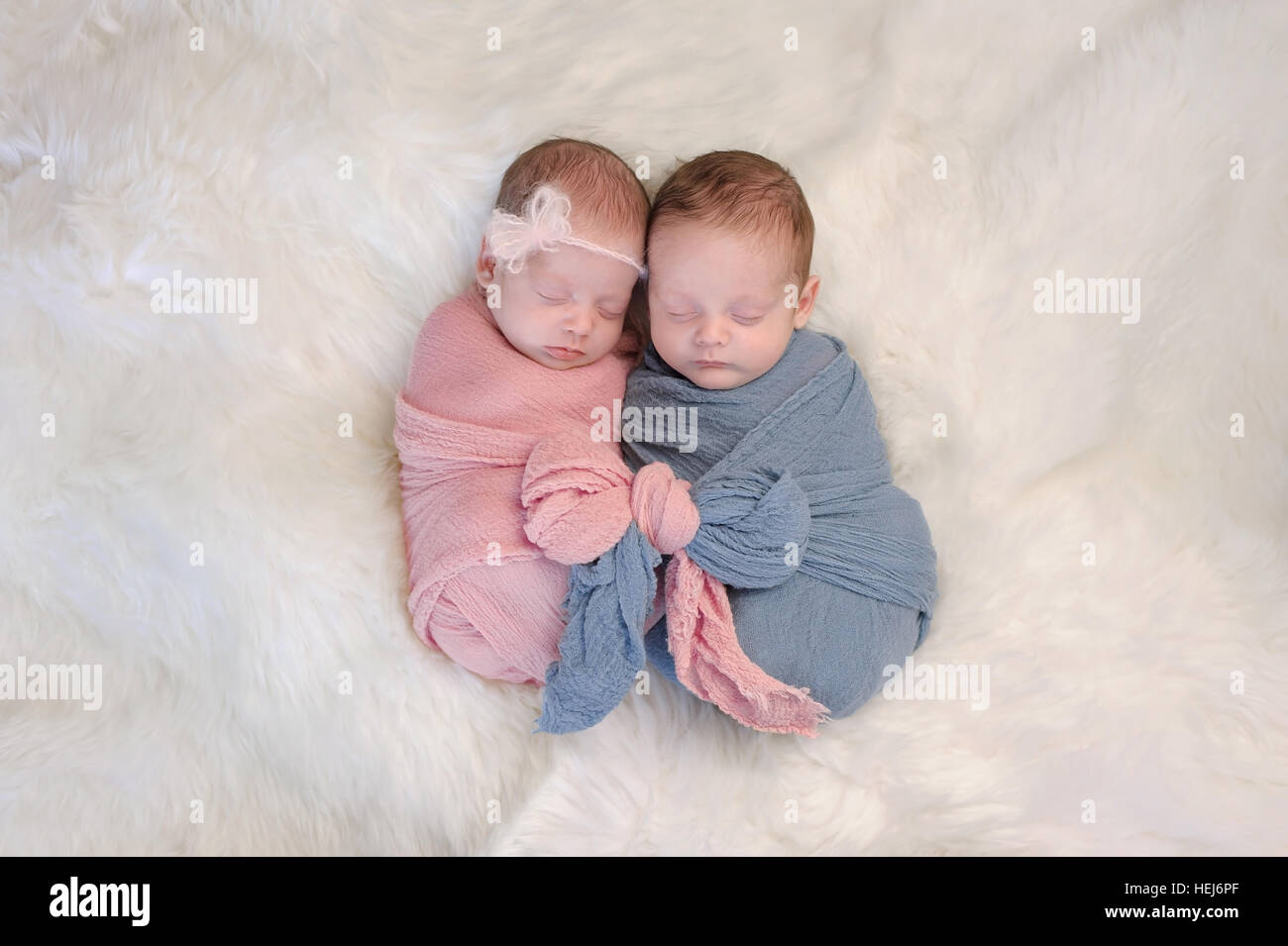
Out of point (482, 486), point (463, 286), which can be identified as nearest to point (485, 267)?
point (463, 286)

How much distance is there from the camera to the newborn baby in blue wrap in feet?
4.56

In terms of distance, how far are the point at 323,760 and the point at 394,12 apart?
1047 millimetres

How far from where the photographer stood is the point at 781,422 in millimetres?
1452

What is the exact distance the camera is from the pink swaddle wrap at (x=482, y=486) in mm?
1376

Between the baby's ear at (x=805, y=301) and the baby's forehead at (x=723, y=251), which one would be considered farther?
the baby's ear at (x=805, y=301)

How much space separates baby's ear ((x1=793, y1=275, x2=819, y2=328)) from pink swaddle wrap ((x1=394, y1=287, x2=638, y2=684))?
0.28 m

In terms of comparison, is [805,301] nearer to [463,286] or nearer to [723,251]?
[723,251]

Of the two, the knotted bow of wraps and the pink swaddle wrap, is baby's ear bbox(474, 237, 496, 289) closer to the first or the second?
the pink swaddle wrap

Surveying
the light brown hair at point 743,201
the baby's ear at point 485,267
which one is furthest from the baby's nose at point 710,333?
the baby's ear at point 485,267

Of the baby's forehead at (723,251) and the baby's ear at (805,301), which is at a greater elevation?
the baby's forehead at (723,251)

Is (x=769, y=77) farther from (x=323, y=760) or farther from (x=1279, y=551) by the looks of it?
(x=323, y=760)

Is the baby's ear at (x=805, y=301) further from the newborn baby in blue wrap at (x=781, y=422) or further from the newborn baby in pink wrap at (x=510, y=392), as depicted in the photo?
the newborn baby in pink wrap at (x=510, y=392)

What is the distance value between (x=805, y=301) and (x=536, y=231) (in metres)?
0.39
